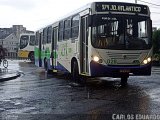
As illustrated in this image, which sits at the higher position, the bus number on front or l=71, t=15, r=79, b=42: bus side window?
l=71, t=15, r=79, b=42: bus side window

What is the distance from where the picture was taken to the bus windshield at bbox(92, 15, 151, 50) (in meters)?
15.3

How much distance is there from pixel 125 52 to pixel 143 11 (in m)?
1.97

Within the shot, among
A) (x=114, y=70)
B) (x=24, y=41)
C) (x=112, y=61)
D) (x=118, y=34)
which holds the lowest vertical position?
(x=114, y=70)

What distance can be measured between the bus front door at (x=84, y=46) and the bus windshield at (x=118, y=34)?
1.01 metres

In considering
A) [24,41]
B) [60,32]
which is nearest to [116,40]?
[60,32]

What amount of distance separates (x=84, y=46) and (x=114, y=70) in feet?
6.51

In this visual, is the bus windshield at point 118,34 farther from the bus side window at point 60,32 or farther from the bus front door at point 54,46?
the bus front door at point 54,46

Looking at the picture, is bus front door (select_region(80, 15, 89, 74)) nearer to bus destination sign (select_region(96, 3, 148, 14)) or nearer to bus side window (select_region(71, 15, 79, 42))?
bus side window (select_region(71, 15, 79, 42))

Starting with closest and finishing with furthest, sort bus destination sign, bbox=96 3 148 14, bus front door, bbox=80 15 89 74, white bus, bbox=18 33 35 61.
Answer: bus destination sign, bbox=96 3 148 14 → bus front door, bbox=80 15 89 74 → white bus, bbox=18 33 35 61

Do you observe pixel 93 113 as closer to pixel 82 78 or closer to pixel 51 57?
pixel 82 78

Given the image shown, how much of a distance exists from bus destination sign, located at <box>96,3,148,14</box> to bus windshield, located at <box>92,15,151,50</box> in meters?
0.27

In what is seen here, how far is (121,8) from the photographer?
1565 centimetres

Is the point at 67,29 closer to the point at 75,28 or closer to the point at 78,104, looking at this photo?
the point at 75,28

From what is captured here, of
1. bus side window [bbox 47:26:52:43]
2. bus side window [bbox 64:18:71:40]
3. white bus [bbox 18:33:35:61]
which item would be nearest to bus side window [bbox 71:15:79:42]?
bus side window [bbox 64:18:71:40]
